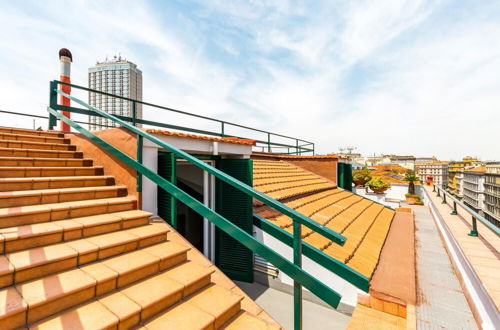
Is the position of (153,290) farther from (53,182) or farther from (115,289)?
(53,182)

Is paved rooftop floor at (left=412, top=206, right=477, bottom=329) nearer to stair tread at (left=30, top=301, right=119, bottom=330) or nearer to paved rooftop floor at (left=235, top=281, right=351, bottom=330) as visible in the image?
paved rooftop floor at (left=235, top=281, right=351, bottom=330)

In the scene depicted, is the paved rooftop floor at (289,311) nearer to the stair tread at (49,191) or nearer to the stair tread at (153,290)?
the stair tread at (153,290)

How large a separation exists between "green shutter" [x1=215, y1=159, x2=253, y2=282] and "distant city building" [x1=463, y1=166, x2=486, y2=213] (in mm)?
82391

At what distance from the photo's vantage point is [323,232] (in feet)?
5.97

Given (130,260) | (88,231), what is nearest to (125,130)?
(88,231)

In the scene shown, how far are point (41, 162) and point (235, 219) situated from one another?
330 centimetres

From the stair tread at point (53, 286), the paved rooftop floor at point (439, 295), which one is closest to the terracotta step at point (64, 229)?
the stair tread at point (53, 286)

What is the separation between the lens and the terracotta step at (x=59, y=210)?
240 centimetres

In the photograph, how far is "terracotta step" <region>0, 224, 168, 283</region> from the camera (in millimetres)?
1900

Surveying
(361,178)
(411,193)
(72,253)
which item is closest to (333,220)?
(72,253)

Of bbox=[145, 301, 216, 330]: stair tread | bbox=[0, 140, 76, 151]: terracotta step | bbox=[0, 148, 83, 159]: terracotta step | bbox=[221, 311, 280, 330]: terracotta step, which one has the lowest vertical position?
bbox=[221, 311, 280, 330]: terracotta step

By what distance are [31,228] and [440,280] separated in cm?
548

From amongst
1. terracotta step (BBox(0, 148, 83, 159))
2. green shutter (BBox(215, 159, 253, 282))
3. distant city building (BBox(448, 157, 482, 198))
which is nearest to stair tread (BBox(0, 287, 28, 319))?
terracotta step (BBox(0, 148, 83, 159))

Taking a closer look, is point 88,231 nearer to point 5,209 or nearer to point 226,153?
point 5,209
